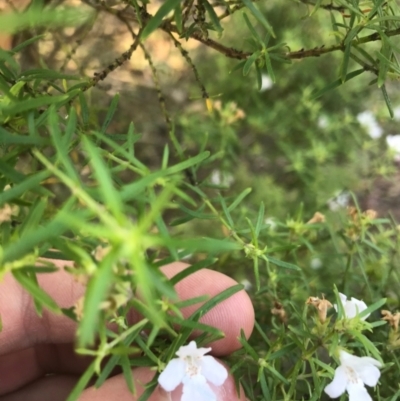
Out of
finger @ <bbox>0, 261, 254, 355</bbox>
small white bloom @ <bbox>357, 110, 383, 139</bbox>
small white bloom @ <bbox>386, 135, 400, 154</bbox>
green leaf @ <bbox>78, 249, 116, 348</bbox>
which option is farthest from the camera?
small white bloom @ <bbox>357, 110, 383, 139</bbox>

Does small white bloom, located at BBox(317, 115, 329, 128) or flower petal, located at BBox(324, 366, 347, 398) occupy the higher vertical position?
flower petal, located at BBox(324, 366, 347, 398)

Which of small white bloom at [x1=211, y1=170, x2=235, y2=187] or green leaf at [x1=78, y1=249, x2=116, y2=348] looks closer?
green leaf at [x1=78, y1=249, x2=116, y2=348]

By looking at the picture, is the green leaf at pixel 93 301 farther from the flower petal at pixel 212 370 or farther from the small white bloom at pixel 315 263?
the small white bloom at pixel 315 263

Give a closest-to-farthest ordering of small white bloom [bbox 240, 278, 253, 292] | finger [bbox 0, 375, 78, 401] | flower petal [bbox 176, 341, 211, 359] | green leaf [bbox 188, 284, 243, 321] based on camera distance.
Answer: flower petal [bbox 176, 341, 211, 359] → green leaf [bbox 188, 284, 243, 321] → finger [bbox 0, 375, 78, 401] → small white bloom [bbox 240, 278, 253, 292]

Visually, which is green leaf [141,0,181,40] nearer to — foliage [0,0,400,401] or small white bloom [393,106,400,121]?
foliage [0,0,400,401]

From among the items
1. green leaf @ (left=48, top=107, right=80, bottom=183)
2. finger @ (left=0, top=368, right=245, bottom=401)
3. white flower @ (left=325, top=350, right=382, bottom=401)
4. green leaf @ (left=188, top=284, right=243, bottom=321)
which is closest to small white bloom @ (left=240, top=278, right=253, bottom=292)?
finger @ (left=0, top=368, right=245, bottom=401)

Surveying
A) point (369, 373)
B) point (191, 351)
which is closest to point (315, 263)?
point (369, 373)

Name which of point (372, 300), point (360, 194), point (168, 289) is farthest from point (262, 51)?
point (360, 194)
